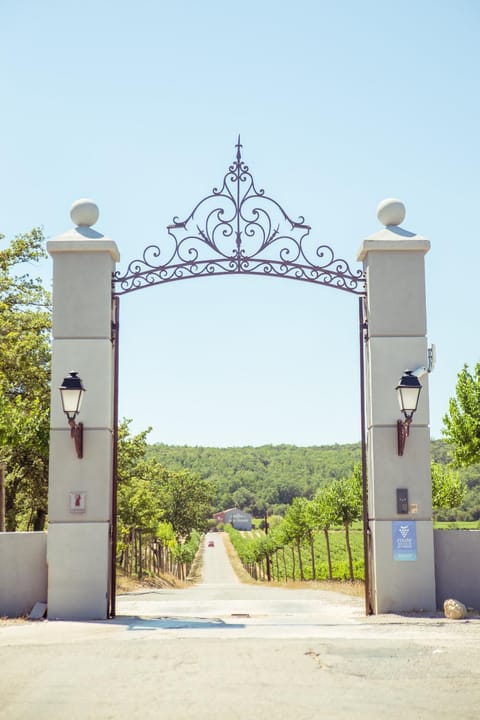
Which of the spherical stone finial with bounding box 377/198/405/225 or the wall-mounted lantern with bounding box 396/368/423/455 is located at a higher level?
the spherical stone finial with bounding box 377/198/405/225


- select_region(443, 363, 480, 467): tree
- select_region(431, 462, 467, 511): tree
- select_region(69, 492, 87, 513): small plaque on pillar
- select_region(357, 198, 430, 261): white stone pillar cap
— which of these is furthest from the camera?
select_region(431, 462, 467, 511): tree

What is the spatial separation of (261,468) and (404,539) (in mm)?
132848

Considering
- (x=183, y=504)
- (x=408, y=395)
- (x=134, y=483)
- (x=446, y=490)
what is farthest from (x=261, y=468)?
(x=408, y=395)

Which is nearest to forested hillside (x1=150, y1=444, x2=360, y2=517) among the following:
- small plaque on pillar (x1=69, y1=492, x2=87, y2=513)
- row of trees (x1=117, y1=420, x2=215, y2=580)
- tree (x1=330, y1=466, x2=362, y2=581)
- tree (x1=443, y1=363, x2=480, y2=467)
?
row of trees (x1=117, y1=420, x2=215, y2=580)

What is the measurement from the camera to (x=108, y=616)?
1069cm

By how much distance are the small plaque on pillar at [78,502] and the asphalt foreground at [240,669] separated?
54.4 inches

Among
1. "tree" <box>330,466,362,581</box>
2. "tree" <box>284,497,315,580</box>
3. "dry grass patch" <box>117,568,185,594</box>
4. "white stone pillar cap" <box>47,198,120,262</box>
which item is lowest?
"dry grass patch" <box>117,568,185,594</box>

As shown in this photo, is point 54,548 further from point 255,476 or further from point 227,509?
point 227,509

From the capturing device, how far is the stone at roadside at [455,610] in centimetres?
1012

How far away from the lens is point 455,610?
10133 millimetres

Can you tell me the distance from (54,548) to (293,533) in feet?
112

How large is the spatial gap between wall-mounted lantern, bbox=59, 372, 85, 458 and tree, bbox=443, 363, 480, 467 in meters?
10.8

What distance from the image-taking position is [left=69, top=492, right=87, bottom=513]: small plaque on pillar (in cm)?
1070

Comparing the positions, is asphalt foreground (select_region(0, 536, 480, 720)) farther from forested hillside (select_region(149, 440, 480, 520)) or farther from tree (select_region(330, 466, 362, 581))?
forested hillside (select_region(149, 440, 480, 520))
